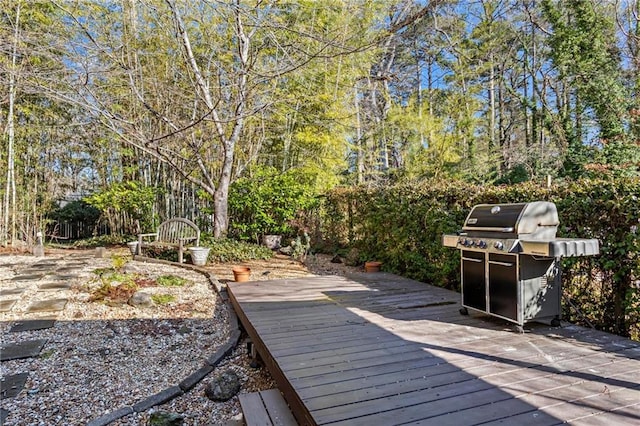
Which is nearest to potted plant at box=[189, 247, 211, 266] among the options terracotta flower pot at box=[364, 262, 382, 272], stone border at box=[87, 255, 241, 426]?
stone border at box=[87, 255, 241, 426]

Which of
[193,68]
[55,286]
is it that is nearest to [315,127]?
[193,68]

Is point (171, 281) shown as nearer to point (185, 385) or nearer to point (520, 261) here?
point (185, 385)

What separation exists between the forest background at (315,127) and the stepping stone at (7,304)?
229 cm

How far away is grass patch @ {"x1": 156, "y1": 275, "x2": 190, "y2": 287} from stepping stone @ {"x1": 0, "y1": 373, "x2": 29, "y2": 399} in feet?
7.83

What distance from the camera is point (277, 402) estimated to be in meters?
2.05

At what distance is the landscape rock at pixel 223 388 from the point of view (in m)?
2.47

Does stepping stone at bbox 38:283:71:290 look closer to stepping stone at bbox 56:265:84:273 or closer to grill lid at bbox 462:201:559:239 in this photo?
stepping stone at bbox 56:265:84:273

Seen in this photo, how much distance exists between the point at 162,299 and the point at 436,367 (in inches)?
126

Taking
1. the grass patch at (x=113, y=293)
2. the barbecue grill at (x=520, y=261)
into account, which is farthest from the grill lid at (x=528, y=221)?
the grass patch at (x=113, y=293)

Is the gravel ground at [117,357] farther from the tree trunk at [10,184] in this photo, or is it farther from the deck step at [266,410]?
the tree trunk at [10,184]

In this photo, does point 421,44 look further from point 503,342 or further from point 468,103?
point 503,342

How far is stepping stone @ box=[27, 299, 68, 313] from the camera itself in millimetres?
3803

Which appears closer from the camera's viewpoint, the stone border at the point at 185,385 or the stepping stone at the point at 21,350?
the stone border at the point at 185,385

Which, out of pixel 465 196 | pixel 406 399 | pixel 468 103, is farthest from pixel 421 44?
pixel 406 399
